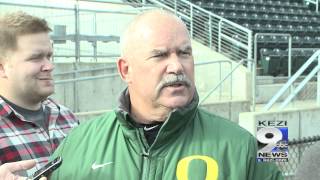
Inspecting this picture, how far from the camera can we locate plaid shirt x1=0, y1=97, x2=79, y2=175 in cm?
220

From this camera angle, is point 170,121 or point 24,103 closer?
point 170,121

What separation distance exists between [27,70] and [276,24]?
15.7 m

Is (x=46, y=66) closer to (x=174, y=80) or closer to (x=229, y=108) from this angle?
(x=174, y=80)

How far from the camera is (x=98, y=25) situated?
972 centimetres

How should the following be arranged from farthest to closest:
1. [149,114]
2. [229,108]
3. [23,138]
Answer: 1. [229,108]
2. [23,138]
3. [149,114]

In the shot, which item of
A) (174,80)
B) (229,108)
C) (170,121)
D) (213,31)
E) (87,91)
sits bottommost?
(229,108)

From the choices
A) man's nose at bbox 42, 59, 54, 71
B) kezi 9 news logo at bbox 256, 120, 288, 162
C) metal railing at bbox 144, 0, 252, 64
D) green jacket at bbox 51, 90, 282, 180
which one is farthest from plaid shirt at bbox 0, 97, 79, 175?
metal railing at bbox 144, 0, 252, 64

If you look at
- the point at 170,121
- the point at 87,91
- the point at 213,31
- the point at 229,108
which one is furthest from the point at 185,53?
the point at 213,31

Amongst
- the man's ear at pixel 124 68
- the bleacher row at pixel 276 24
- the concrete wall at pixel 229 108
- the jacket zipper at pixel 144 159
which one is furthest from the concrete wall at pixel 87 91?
the jacket zipper at pixel 144 159

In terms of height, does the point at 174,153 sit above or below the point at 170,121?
below

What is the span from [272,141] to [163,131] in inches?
13.5

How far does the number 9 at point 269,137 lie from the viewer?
1.66m

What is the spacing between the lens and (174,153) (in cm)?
174

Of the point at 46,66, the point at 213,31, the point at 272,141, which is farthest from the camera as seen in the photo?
the point at 213,31
